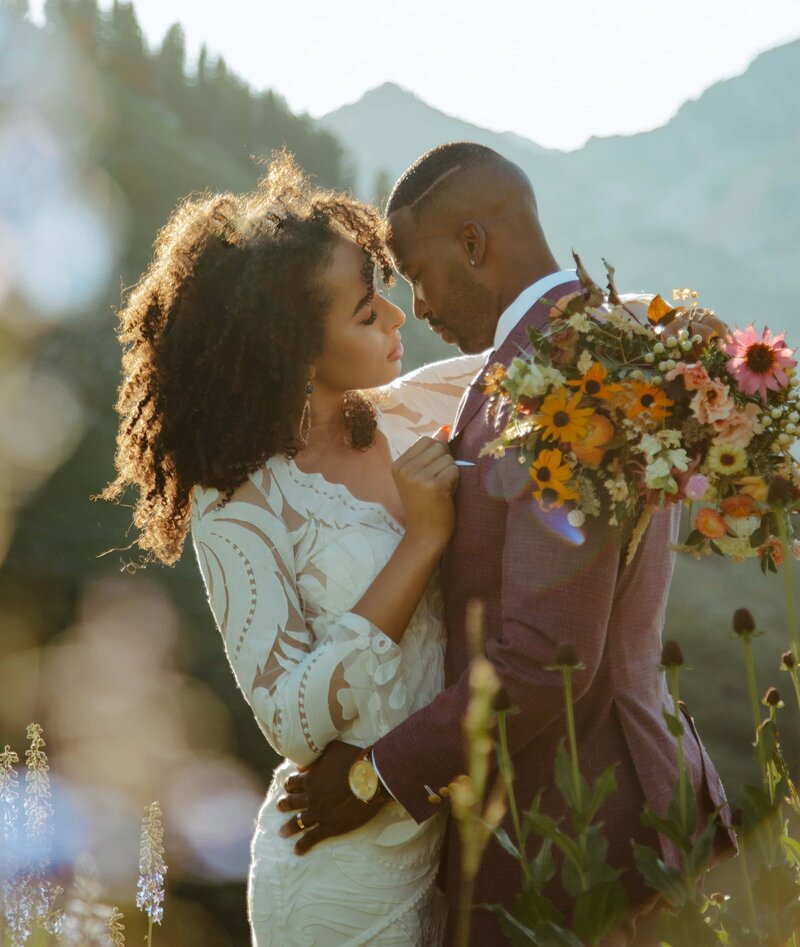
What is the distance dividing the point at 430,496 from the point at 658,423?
0.74 m

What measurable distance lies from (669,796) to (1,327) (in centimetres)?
2956

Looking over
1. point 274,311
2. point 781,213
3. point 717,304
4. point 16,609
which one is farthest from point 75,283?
point 781,213

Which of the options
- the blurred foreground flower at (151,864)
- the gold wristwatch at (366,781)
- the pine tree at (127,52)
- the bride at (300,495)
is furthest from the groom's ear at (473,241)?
the pine tree at (127,52)

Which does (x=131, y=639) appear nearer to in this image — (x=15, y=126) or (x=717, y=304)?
(x=15, y=126)

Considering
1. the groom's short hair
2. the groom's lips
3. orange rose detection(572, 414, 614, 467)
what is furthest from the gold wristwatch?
the groom's short hair

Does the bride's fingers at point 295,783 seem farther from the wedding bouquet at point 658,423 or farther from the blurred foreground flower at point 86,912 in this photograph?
the wedding bouquet at point 658,423

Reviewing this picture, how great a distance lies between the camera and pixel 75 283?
35.3m

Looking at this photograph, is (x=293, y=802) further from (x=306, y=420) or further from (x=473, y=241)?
(x=473, y=241)

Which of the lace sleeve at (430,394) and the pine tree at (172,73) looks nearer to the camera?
the lace sleeve at (430,394)

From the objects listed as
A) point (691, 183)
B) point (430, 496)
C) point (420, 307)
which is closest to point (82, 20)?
point (420, 307)

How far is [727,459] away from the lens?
249cm

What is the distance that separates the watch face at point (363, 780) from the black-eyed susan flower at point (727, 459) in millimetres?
1151

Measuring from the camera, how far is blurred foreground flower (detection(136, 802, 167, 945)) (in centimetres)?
318

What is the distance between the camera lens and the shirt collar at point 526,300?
313 cm
